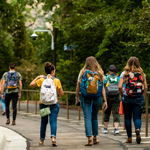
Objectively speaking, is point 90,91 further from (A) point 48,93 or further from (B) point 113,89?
(B) point 113,89

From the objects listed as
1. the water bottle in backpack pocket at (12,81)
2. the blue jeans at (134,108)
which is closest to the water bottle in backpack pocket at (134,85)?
the blue jeans at (134,108)

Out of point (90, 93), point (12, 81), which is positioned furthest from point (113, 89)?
point (12, 81)

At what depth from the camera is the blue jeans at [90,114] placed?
25.3ft

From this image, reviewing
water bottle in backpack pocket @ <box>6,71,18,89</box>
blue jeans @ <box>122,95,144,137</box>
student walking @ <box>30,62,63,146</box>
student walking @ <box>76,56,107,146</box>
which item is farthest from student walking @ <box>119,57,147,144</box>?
water bottle in backpack pocket @ <box>6,71,18,89</box>

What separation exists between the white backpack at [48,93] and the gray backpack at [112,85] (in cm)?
282

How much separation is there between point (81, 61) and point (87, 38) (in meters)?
1.78

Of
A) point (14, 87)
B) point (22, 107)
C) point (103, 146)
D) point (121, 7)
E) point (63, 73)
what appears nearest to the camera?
point (103, 146)

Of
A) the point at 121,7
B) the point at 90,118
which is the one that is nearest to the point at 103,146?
the point at 90,118

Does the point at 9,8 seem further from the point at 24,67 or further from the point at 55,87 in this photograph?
the point at 24,67

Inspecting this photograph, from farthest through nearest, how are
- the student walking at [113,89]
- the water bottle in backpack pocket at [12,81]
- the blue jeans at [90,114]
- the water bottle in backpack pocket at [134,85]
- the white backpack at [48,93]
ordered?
the water bottle in backpack pocket at [12,81], the student walking at [113,89], the water bottle in backpack pocket at [134,85], the blue jeans at [90,114], the white backpack at [48,93]

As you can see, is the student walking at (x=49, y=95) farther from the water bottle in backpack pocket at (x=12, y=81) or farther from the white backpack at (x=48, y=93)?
the water bottle in backpack pocket at (x=12, y=81)

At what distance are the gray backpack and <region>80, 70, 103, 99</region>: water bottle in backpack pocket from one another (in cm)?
249

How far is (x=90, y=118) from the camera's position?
7793 mm

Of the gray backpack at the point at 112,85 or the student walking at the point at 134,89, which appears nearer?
the student walking at the point at 134,89
